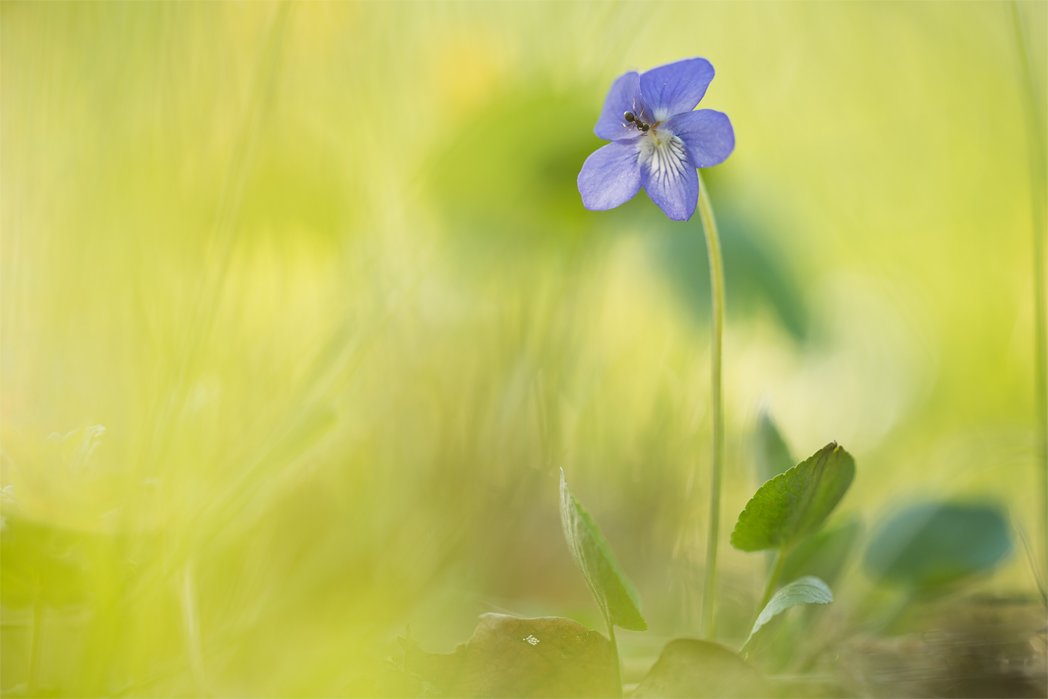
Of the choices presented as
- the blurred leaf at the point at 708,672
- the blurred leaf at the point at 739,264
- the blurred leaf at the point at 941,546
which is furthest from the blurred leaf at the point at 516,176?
the blurred leaf at the point at 708,672

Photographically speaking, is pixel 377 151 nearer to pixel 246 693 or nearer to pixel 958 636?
pixel 246 693

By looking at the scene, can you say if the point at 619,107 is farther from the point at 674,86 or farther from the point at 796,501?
the point at 796,501

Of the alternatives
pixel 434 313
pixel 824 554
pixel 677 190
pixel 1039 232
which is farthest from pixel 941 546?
pixel 434 313

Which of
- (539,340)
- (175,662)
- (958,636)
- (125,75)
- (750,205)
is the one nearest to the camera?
(175,662)

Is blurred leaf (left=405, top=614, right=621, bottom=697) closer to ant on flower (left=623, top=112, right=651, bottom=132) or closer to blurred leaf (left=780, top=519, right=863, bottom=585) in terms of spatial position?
blurred leaf (left=780, top=519, right=863, bottom=585)

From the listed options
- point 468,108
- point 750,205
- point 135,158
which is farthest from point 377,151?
point 750,205

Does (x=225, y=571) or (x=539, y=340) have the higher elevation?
(x=539, y=340)
